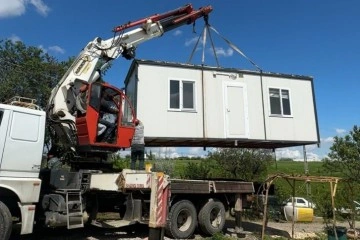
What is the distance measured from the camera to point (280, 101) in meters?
14.4

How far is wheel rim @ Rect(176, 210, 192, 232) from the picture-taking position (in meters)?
10.1

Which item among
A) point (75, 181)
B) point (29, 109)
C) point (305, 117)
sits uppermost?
point (305, 117)

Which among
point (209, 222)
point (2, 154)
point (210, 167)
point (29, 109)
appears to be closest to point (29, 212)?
Result: point (2, 154)

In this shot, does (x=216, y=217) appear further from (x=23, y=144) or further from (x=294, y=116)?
(x=23, y=144)

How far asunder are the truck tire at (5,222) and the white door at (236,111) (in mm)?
7622

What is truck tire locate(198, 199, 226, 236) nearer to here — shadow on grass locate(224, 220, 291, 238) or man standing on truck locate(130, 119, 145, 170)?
shadow on grass locate(224, 220, 291, 238)

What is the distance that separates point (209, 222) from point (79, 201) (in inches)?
143

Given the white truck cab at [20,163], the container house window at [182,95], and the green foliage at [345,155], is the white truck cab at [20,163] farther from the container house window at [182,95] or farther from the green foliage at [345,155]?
the green foliage at [345,155]

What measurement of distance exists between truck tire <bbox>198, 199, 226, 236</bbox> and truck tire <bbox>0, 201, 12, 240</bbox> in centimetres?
489

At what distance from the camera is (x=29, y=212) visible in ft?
26.0

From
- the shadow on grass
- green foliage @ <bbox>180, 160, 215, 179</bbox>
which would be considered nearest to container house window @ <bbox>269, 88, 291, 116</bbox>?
the shadow on grass

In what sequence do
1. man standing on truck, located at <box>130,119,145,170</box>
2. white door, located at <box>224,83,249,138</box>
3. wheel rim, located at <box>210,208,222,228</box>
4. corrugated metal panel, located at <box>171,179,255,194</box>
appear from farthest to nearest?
white door, located at <box>224,83,249,138</box> → wheel rim, located at <box>210,208,222,228</box> → man standing on truck, located at <box>130,119,145,170</box> → corrugated metal panel, located at <box>171,179,255,194</box>

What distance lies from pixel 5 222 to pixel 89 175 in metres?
2.28

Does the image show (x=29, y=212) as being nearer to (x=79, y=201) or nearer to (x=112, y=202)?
(x=79, y=201)
